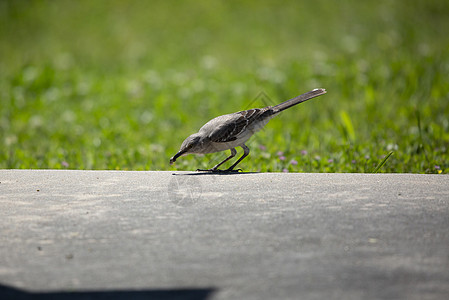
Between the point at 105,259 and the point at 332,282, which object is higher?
the point at 105,259

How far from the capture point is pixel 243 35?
12289 millimetres

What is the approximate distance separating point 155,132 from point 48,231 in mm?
4707

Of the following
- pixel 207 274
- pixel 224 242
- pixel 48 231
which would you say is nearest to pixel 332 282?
pixel 207 274

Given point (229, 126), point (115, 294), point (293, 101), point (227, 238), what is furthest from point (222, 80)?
point (115, 294)

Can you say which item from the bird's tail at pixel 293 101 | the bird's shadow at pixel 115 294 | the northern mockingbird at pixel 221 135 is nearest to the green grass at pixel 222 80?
the bird's tail at pixel 293 101

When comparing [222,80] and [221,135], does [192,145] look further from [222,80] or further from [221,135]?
[222,80]

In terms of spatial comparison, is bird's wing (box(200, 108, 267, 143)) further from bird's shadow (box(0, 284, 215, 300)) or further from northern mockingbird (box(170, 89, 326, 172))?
bird's shadow (box(0, 284, 215, 300))

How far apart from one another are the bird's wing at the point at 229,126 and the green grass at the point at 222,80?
93cm

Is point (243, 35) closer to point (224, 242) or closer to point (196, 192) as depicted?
point (196, 192)

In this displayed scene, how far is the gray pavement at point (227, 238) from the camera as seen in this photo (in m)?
2.73

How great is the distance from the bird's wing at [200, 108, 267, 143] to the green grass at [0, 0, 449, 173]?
3.07 ft

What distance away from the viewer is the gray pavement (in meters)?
2.73

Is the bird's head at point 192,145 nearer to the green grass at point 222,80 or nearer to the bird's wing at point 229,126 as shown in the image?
the bird's wing at point 229,126

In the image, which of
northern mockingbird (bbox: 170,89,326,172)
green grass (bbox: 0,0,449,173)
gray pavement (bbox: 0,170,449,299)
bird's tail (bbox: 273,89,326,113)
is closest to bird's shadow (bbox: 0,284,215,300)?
gray pavement (bbox: 0,170,449,299)
